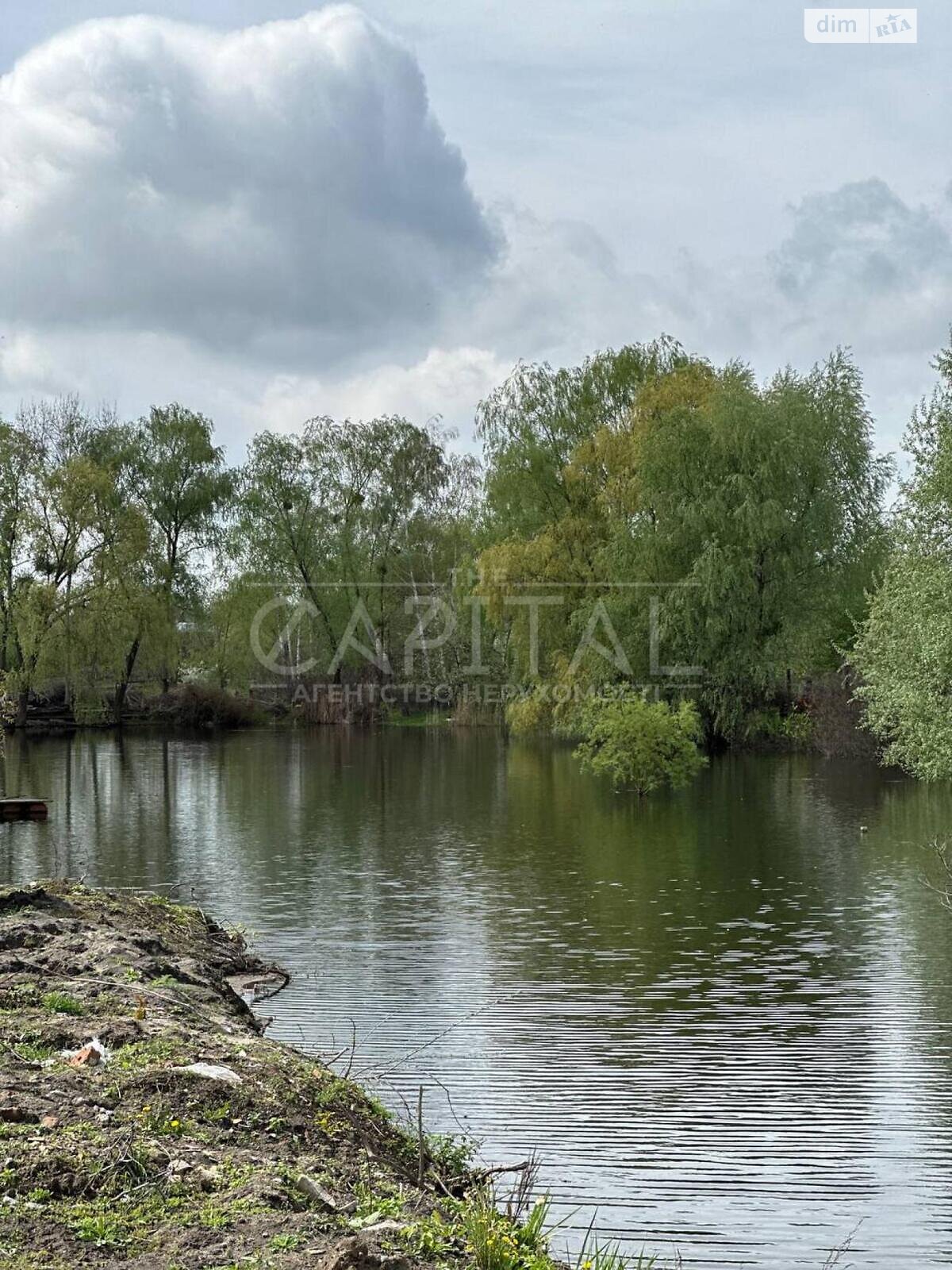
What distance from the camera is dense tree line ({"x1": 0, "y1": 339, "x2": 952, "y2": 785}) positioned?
28203mm

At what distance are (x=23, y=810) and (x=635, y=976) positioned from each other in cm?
1435

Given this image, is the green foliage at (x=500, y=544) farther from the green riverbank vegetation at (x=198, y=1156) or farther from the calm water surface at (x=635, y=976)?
the green riverbank vegetation at (x=198, y=1156)

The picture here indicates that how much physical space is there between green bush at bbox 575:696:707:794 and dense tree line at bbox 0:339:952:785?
3.4 inches

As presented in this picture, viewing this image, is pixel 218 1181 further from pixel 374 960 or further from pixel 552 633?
pixel 552 633

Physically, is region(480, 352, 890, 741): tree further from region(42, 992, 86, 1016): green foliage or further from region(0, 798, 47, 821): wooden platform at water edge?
region(42, 992, 86, 1016): green foliage

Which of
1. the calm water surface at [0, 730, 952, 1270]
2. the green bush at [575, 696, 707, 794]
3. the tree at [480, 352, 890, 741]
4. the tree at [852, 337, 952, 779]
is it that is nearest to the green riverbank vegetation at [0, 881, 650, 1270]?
the calm water surface at [0, 730, 952, 1270]

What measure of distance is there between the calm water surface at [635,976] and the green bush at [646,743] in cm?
71

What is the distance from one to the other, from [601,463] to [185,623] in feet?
85.9

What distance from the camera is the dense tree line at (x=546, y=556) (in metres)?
28.2

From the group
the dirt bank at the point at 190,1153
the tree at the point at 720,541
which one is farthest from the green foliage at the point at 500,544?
the dirt bank at the point at 190,1153

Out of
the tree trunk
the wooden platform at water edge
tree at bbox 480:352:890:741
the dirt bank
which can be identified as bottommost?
the wooden platform at water edge

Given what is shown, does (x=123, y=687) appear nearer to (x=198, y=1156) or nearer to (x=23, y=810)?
(x=23, y=810)

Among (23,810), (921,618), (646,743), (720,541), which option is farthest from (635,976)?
(720,541)

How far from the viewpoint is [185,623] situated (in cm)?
5753
